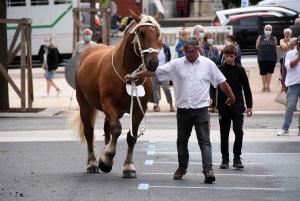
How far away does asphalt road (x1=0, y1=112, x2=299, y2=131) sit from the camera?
692 inches

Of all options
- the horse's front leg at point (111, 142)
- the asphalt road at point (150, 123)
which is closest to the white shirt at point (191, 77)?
the horse's front leg at point (111, 142)

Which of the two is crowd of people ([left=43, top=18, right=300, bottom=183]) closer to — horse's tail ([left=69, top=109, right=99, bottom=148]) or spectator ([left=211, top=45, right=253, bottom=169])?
spectator ([left=211, top=45, right=253, bottom=169])

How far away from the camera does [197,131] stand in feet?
35.3

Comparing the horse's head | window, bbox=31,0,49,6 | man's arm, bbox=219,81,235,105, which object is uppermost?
the horse's head

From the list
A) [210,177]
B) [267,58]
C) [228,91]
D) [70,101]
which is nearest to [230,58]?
[228,91]

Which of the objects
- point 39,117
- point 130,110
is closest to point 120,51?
point 130,110

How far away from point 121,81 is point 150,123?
23.6ft

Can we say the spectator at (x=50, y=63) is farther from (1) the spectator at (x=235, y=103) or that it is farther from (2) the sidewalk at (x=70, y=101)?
(1) the spectator at (x=235, y=103)

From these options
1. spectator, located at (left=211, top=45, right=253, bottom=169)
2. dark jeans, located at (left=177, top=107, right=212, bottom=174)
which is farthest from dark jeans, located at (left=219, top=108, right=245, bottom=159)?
dark jeans, located at (left=177, top=107, right=212, bottom=174)

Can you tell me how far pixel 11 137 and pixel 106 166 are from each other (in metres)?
5.63

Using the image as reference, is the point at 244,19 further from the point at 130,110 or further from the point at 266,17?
the point at 130,110

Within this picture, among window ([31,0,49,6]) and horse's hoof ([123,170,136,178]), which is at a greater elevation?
horse's hoof ([123,170,136,178])

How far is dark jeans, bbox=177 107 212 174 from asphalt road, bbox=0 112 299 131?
20.8ft

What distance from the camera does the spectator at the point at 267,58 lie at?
24.2 m
